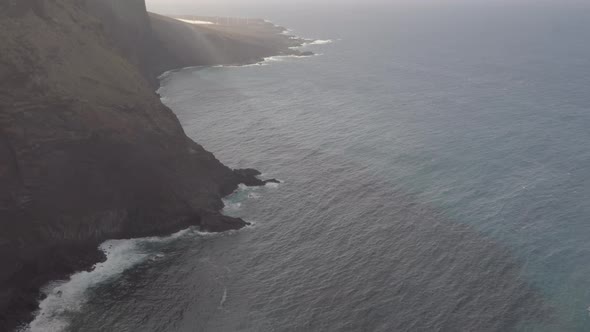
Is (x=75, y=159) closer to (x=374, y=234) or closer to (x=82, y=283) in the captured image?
(x=82, y=283)

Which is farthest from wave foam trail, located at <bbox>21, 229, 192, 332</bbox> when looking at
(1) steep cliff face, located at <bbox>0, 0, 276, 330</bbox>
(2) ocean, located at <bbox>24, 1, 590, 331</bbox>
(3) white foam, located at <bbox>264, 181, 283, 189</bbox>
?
(3) white foam, located at <bbox>264, 181, 283, 189</bbox>

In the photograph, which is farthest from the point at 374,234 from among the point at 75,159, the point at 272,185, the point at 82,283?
the point at 75,159

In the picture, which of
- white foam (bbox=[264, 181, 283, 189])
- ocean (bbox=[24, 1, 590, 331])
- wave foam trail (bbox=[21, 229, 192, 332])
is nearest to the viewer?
wave foam trail (bbox=[21, 229, 192, 332])

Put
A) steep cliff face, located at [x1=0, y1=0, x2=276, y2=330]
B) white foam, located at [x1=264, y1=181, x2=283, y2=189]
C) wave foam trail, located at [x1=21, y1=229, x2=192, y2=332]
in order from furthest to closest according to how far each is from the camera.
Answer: white foam, located at [x1=264, y1=181, x2=283, y2=189], steep cliff face, located at [x1=0, y1=0, x2=276, y2=330], wave foam trail, located at [x1=21, y1=229, x2=192, y2=332]

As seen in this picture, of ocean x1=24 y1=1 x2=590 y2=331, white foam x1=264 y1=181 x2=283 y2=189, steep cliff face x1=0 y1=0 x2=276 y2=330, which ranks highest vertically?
steep cliff face x1=0 y1=0 x2=276 y2=330

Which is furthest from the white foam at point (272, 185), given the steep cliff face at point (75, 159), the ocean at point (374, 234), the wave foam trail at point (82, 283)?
the wave foam trail at point (82, 283)

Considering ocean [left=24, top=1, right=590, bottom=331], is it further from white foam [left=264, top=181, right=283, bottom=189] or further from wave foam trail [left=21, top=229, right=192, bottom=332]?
white foam [left=264, top=181, right=283, bottom=189]

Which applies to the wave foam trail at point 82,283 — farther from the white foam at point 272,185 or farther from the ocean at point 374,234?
the white foam at point 272,185
